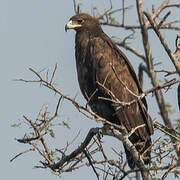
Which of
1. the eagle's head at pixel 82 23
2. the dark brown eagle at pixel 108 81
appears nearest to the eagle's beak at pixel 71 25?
the eagle's head at pixel 82 23

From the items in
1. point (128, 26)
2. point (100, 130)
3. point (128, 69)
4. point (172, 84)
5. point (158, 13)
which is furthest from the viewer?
point (128, 26)

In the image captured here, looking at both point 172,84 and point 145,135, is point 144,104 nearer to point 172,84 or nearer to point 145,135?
point 145,135

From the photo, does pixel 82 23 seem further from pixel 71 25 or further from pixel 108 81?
pixel 108 81

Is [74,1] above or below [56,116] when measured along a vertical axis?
above

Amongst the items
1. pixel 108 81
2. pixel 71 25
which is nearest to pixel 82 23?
pixel 71 25

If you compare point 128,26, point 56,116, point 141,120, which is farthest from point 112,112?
point 128,26

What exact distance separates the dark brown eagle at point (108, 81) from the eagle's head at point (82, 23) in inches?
8.2

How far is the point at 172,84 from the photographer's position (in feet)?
17.0

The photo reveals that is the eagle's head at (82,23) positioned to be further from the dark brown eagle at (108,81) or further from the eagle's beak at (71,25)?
the dark brown eagle at (108,81)

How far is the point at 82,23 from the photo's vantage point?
8.03 metres

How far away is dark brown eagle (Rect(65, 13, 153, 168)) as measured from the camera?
7.04 metres

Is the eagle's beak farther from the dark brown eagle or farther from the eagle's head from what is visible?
the dark brown eagle

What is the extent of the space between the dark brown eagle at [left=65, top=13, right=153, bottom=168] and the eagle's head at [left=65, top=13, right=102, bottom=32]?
0.21 m

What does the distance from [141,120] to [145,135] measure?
349 millimetres
